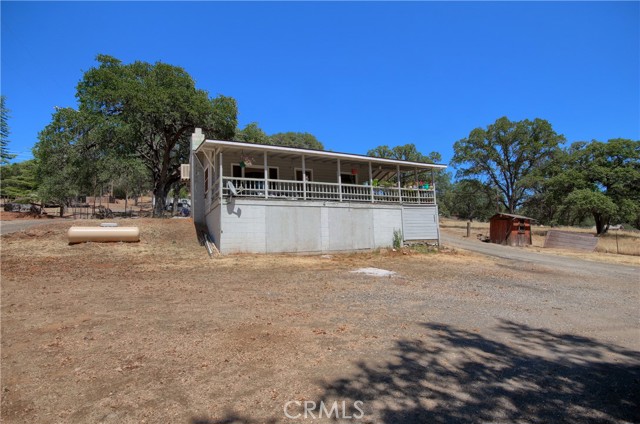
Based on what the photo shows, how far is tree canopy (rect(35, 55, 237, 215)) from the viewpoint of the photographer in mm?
23297

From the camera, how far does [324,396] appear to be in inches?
117

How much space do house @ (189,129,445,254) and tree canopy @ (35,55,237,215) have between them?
5.82 m

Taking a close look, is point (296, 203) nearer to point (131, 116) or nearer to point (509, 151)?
point (131, 116)

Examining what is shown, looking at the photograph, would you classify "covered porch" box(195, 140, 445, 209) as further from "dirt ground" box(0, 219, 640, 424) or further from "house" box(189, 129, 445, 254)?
"dirt ground" box(0, 219, 640, 424)

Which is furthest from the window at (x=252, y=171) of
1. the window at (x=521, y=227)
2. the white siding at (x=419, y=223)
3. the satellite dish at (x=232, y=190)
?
the window at (x=521, y=227)

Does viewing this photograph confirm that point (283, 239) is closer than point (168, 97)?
Yes

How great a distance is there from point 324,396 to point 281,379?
1.64 feet

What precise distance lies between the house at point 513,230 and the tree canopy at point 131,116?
831 inches

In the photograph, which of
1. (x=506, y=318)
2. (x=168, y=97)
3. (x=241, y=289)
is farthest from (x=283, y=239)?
(x=168, y=97)

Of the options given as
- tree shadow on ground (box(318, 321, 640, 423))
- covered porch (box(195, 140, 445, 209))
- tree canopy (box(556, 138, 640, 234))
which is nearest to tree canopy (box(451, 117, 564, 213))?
tree canopy (box(556, 138, 640, 234))

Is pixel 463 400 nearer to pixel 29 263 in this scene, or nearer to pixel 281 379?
pixel 281 379

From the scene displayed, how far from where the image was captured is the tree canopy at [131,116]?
23297 millimetres

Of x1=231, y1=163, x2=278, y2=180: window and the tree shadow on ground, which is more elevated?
x1=231, y1=163, x2=278, y2=180: window

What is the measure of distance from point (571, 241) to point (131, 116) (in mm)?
30088
